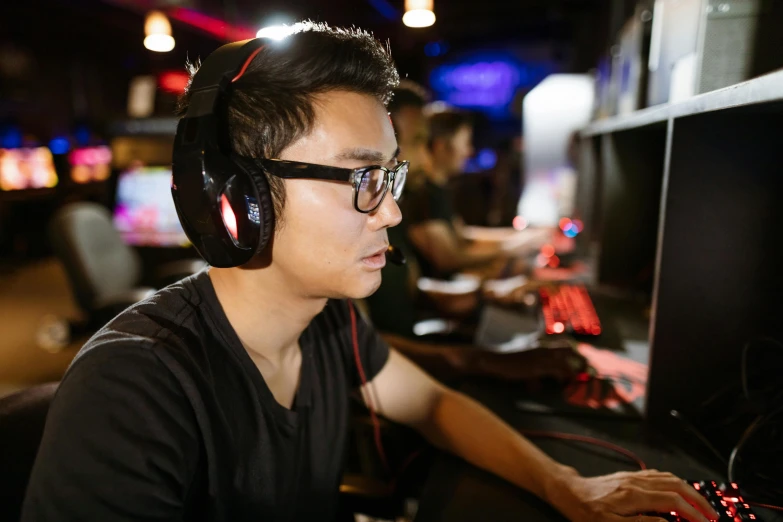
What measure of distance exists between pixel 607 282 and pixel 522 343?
701mm

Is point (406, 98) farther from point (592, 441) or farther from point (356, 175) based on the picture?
point (592, 441)

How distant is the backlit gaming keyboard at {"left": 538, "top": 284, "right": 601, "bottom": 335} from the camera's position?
1427 millimetres

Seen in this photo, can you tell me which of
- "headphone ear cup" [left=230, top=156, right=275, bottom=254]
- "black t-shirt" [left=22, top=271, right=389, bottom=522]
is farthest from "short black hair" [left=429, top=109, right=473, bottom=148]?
"headphone ear cup" [left=230, top=156, right=275, bottom=254]

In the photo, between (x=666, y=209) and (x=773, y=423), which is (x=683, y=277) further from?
(x=773, y=423)

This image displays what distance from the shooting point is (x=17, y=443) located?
72 cm

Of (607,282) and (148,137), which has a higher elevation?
(148,137)

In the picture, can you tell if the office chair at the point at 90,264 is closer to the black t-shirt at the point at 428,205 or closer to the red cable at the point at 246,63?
the black t-shirt at the point at 428,205

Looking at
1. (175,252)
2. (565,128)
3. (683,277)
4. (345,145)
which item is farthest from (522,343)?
(175,252)

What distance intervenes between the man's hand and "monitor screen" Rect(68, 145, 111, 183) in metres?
7.25

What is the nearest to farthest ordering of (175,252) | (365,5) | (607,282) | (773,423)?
1. (773,423)
2. (607,282)
3. (175,252)
4. (365,5)

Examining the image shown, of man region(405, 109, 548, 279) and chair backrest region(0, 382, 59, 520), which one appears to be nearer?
chair backrest region(0, 382, 59, 520)

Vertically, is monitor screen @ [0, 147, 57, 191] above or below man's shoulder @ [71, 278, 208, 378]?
above

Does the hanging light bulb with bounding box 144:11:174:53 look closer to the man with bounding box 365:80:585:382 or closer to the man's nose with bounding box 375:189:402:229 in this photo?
the man with bounding box 365:80:585:382

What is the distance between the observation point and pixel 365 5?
17.0 feet
